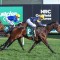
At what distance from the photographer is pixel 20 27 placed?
17.2 meters

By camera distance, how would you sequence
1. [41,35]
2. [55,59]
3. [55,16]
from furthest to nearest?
[55,16], [41,35], [55,59]

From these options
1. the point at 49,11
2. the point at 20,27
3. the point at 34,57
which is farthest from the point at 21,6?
the point at 34,57

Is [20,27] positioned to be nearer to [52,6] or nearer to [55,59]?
[55,59]

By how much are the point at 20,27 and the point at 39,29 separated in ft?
3.06

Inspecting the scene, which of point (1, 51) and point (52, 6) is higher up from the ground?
point (52, 6)

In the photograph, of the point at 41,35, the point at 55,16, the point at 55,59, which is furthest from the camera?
the point at 55,16

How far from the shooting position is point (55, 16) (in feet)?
99.1

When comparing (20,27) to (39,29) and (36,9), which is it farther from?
(36,9)

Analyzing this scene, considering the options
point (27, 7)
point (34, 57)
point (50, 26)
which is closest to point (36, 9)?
point (27, 7)

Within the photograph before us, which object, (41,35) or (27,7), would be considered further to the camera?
(27,7)

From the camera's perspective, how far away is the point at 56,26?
1727 centimetres

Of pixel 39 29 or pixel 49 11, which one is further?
pixel 49 11

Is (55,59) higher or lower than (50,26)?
lower

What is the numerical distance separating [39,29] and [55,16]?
13099mm
